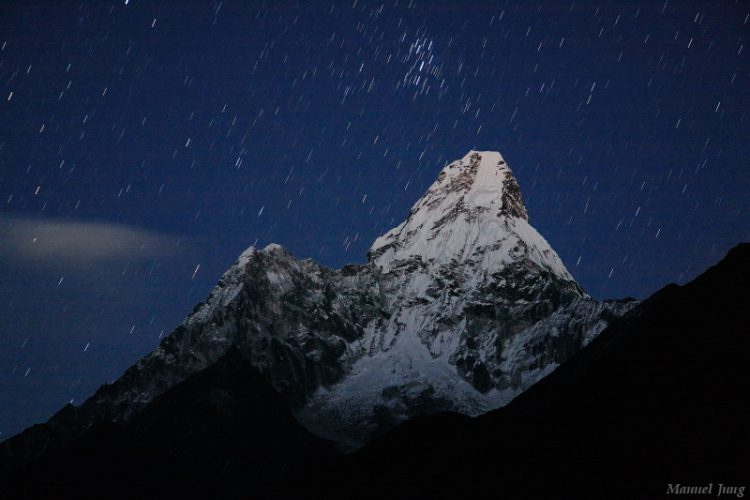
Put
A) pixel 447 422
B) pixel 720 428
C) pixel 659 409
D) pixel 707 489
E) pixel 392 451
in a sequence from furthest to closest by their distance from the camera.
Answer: pixel 447 422 < pixel 392 451 < pixel 659 409 < pixel 720 428 < pixel 707 489

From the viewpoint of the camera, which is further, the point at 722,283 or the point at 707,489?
the point at 722,283

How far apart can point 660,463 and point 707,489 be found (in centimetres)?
967

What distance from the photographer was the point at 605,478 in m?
99.0

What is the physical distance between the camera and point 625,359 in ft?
391

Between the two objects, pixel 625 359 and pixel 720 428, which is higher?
pixel 625 359

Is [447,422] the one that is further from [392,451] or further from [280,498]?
[280,498]

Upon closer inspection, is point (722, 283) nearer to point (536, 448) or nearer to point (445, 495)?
point (536, 448)

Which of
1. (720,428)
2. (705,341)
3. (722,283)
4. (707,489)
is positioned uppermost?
(722,283)

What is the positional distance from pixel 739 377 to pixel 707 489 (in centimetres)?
1845

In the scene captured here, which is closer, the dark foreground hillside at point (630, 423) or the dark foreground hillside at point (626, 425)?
the dark foreground hillside at point (630, 423)

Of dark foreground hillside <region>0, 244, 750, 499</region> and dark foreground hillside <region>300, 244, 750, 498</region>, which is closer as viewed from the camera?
dark foreground hillside <region>300, 244, 750, 498</region>

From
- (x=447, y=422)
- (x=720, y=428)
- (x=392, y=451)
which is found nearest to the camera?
(x=720, y=428)

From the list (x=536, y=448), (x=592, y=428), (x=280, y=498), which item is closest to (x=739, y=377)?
(x=592, y=428)

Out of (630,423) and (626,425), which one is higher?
(630,423)
